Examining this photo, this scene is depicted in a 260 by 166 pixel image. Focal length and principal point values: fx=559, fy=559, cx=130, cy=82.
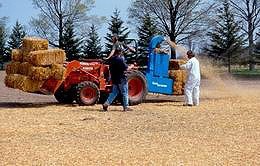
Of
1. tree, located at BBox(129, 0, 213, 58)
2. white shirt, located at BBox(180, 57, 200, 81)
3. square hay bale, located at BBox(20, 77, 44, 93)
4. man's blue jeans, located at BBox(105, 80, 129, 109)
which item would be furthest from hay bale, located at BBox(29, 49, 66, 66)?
tree, located at BBox(129, 0, 213, 58)

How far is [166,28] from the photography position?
5428cm

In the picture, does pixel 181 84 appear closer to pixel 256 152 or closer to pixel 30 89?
pixel 30 89

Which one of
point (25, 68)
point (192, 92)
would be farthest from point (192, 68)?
point (25, 68)

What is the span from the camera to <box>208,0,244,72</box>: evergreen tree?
6156 centimetres

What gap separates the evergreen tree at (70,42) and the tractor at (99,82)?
4451 cm

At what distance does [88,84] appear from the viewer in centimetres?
1703

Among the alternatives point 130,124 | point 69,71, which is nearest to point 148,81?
point 69,71

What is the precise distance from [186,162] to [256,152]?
1395 mm

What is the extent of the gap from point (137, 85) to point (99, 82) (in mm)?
1328

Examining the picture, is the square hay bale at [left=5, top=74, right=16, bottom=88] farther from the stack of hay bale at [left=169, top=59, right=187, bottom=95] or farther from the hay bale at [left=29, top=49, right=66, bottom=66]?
the stack of hay bale at [left=169, top=59, right=187, bottom=95]

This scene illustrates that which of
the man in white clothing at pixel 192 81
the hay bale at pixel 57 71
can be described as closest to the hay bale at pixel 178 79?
the man in white clothing at pixel 192 81

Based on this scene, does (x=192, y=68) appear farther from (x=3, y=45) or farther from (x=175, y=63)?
→ (x=3, y=45)

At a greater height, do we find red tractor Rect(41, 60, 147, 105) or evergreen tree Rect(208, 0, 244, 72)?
evergreen tree Rect(208, 0, 244, 72)

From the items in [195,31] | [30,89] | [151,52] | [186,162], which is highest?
[195,31]
